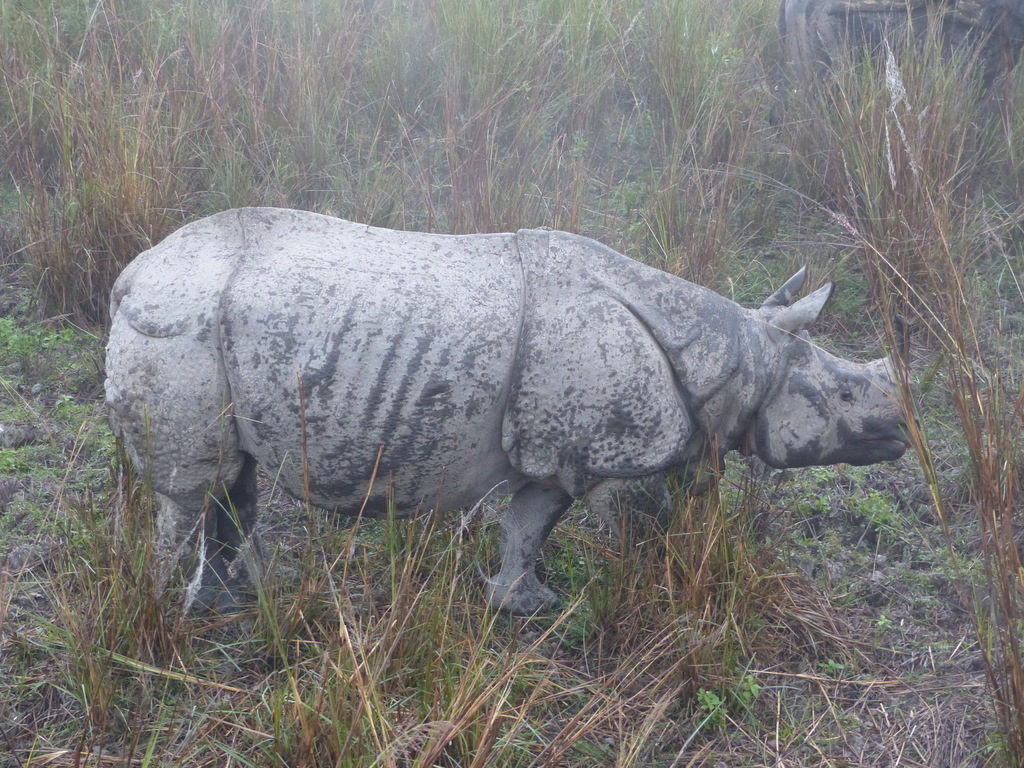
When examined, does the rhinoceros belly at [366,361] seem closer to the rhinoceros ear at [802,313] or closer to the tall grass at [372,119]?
the rhinoceros ear at [802,313]

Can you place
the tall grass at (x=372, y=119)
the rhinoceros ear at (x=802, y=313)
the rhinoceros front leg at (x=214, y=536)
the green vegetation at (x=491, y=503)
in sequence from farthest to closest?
the tall grass at (x=372, y=119) < the rhinoceros ear at (x=802, y=313) < the rhinoceros front leg at (x=214, y=536) < the green vegetation at (x=491, y=503)

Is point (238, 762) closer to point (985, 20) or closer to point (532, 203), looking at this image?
point (532, 203)

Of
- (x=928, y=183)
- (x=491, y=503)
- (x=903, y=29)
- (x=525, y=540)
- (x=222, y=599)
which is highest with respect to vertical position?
(x=903, y=29)

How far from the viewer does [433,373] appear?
2883 mm

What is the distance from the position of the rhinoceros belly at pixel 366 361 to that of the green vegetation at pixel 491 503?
0.26 metres

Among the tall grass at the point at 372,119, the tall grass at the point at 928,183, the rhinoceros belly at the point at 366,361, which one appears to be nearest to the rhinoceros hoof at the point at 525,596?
the rhinoceros belly at the point at 366,361

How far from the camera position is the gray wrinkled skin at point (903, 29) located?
18.5 feet

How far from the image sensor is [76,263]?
Result: 190 inches

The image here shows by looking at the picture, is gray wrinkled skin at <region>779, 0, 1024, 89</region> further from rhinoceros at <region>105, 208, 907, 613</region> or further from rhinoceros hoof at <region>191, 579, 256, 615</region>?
rhinoceros hoof at <region>191, 579, 256, 615</region>

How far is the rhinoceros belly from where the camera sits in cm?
284

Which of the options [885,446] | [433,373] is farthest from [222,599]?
[885,446]

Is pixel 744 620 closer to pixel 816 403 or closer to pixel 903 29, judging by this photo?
pixel 816 403

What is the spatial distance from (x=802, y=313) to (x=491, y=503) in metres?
1.47

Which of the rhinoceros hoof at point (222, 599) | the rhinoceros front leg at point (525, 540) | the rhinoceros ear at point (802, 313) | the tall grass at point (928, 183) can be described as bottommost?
the rhinoceros hoof at point (222, 599)
